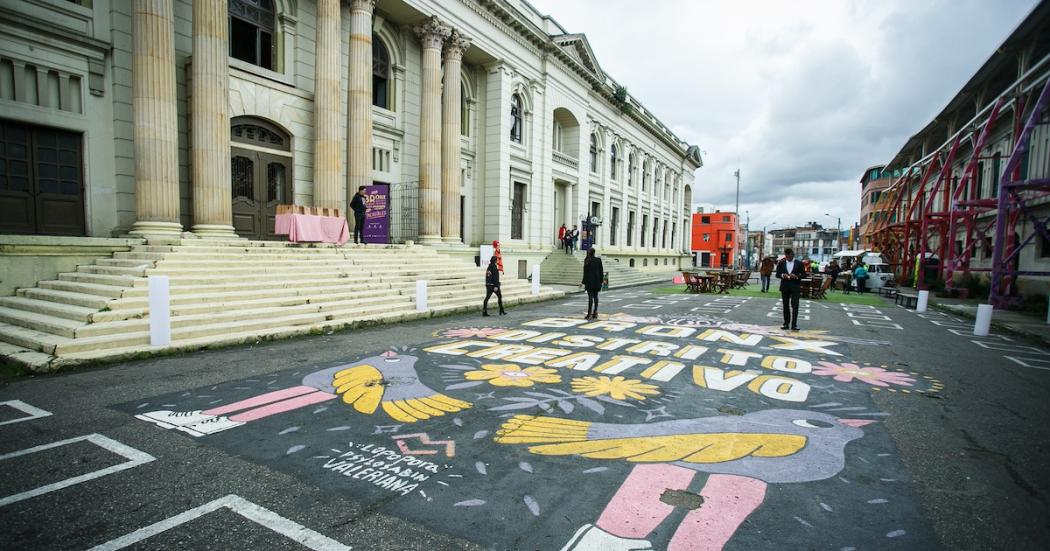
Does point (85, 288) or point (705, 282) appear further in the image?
point (705, 282)

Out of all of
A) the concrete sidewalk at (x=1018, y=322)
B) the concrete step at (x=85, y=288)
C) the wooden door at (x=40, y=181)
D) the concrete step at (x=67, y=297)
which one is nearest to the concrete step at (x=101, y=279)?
the concrete step at (x=85, y=288)

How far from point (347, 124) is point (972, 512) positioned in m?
18.1

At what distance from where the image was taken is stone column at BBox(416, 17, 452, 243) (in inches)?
770

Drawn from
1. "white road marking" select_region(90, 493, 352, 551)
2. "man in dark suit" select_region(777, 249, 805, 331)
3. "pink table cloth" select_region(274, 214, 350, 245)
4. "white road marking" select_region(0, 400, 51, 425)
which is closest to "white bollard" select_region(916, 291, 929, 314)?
"man in dark suit" select_region(777, 249, 805, 331)

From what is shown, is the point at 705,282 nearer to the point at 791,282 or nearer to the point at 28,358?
the point at 791,282

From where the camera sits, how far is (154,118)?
445 inches

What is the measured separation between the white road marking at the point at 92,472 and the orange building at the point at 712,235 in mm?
80175

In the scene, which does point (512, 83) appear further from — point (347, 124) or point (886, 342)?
point (886, 342)

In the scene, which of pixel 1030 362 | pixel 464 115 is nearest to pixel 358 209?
pixel 464 115

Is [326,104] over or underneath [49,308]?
over

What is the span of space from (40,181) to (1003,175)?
2683 cm

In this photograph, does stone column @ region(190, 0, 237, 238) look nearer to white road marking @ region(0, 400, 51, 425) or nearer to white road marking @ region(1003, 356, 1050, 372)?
white road marking @ region(0, 400, 51, 425)

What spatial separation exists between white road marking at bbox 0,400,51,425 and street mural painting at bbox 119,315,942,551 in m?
0.76

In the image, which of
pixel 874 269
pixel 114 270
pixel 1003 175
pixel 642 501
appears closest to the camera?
pixel 642 501
